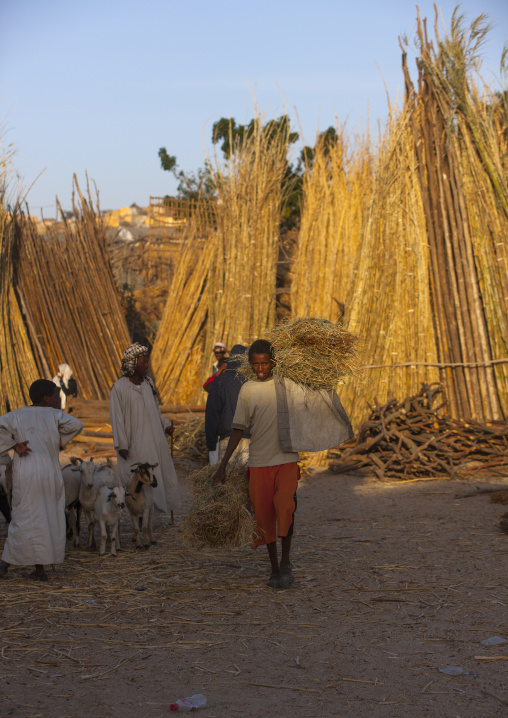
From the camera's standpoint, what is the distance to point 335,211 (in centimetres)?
1203

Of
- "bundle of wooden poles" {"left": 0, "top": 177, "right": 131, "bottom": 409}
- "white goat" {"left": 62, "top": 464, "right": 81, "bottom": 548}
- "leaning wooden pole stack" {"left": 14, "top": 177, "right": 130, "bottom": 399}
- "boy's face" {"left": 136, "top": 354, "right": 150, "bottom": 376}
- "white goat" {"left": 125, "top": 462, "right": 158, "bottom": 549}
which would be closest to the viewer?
"white goat" {"left": 125, "top": 462, "right": 158, "bottom": 549}

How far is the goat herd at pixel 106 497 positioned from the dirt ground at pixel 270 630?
19 cm

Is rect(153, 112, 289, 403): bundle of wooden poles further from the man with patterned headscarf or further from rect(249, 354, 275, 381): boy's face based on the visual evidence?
rect(249, 354, 275, 381): boy's face

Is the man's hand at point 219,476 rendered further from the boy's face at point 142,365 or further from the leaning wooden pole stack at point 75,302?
the leaning wooden pole stack at point 75,302

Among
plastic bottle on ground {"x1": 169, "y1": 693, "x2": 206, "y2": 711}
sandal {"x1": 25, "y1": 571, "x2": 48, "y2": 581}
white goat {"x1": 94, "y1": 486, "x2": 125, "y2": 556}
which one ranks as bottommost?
sandal {"x1": 25, "y1": 571, "x2": 48, "y2": 581}

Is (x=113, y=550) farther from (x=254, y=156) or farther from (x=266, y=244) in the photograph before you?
(x=254, y=156)

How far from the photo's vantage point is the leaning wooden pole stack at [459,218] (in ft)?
28.6

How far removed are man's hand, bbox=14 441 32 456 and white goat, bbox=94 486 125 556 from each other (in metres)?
0.74

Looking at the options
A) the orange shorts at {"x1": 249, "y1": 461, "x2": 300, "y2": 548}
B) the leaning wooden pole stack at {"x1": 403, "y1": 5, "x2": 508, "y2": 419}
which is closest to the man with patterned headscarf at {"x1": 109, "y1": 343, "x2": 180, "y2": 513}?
the orange shorts at {"x1": 249, "y1": 461, "x2": 300, "y2": 548}

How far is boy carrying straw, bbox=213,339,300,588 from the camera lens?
163 inches

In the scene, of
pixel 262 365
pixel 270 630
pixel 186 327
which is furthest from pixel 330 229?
pixel 270 630

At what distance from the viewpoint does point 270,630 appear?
3.53m

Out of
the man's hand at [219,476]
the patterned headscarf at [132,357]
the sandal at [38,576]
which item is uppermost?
the patterned headscarf at [132,357]

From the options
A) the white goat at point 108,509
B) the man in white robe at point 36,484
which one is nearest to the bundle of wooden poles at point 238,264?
the white goat at point 108,509
